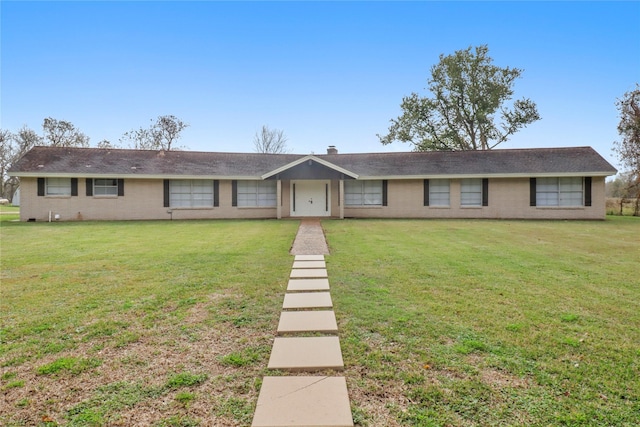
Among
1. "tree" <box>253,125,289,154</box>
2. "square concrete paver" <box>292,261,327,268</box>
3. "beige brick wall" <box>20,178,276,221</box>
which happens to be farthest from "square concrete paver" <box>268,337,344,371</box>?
"tree" <box>253,125,289,154</box>

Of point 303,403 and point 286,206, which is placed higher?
point 286,206

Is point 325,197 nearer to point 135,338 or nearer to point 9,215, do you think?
point 135,338

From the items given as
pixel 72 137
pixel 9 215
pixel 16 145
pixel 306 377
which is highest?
pixel 72 137

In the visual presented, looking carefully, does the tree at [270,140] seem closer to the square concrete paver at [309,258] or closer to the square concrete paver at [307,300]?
the square concrete paver at [309,258]

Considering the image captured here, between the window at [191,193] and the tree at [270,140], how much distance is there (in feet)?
83.7

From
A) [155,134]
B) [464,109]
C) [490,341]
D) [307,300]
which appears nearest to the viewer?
[490,341]

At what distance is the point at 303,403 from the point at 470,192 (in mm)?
18159

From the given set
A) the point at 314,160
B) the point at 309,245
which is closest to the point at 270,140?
the point at 314,160

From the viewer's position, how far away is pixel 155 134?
119 feet

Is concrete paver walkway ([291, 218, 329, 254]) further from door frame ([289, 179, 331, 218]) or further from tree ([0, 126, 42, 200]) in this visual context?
tree ([0, 126, 42, 200])

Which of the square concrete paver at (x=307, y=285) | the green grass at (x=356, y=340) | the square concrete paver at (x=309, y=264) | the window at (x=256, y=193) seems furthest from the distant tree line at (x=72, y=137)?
the square concrete paver at (x=307, y=285)

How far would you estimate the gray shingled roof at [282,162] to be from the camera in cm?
1677

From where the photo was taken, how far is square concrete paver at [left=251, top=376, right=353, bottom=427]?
195 centimetres

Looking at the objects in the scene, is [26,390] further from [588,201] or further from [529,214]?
[588,201]
